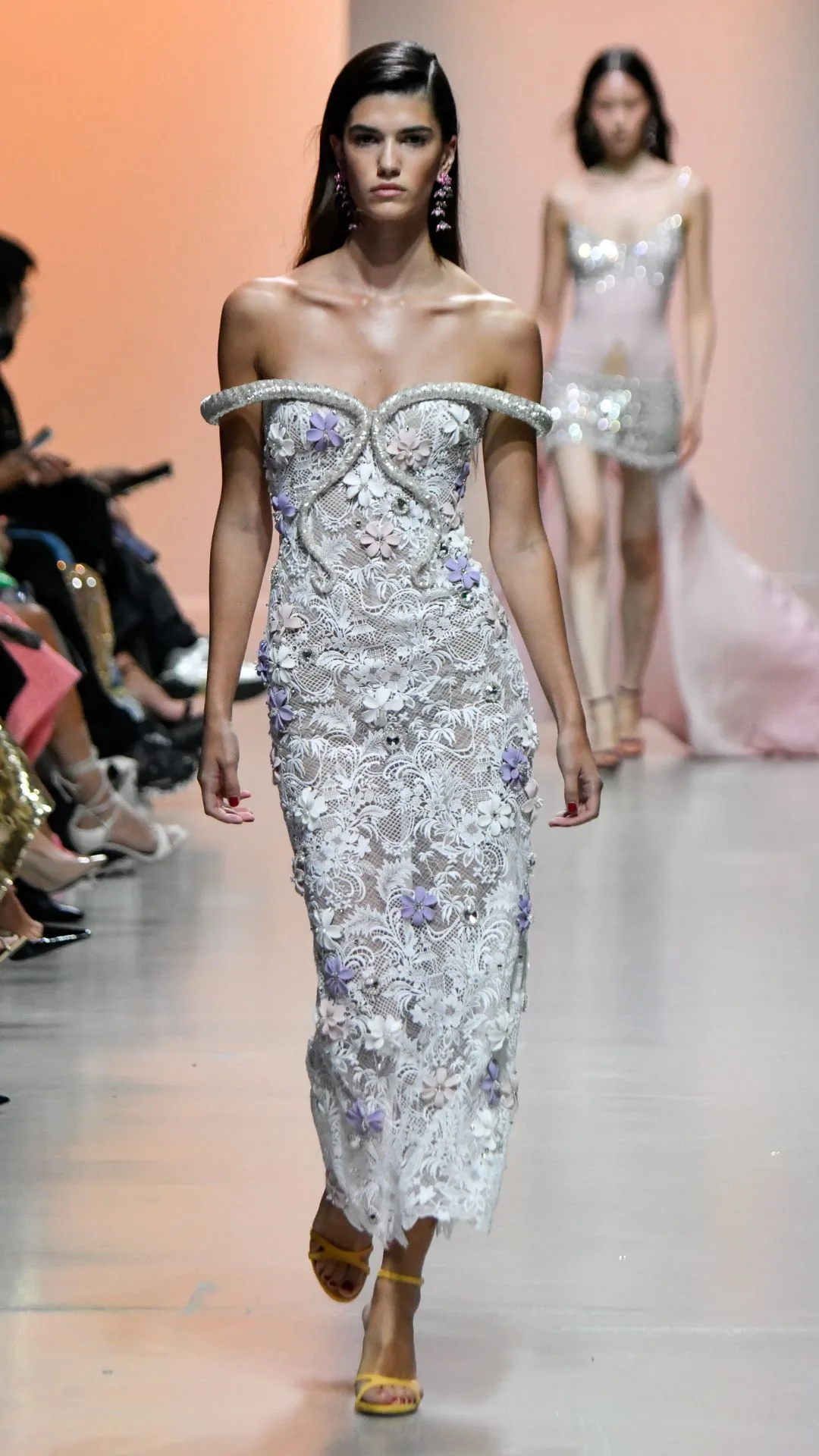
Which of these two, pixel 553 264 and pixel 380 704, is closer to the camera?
pixel 380 704

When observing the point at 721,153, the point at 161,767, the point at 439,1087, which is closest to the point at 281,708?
the point at 439,1087

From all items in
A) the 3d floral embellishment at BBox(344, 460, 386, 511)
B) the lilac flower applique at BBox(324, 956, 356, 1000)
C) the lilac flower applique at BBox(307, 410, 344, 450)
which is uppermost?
the lilac flower applique at BBox(307, 410, 344, 450)

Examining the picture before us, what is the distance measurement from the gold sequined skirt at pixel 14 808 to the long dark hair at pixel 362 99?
135 centimetres

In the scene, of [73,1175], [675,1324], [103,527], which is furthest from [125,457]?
[675,1324]

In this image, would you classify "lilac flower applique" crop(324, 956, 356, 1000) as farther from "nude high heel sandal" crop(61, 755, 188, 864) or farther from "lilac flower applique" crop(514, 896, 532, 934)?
"nude high heel sandal" crop(61, 755, 188, 864)

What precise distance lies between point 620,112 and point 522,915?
15.9 feet

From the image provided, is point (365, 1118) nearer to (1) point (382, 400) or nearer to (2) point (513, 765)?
(2) point (513, 765)

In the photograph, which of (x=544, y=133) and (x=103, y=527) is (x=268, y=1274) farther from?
(x=544, y=133)

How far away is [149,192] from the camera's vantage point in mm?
9688

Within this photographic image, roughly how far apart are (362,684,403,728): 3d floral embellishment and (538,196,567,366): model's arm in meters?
4.73

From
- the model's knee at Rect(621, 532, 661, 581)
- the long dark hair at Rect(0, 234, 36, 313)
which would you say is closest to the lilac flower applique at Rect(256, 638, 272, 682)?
the long dark hair at Rect(0, 234, 36, 313)

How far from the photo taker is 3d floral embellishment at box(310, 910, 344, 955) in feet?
8.02

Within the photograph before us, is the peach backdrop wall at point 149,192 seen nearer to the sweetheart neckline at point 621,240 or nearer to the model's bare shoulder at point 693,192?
the sweetheart neckline at point 621,240

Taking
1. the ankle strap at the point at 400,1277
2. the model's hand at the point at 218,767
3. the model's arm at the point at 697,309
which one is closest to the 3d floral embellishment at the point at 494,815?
the model's hand at the point at 218,767
